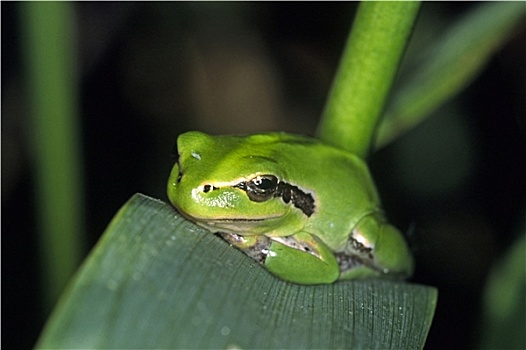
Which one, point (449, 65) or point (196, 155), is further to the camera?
point (449, 65)

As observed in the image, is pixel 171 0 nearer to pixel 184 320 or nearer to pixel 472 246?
pixel 472 246

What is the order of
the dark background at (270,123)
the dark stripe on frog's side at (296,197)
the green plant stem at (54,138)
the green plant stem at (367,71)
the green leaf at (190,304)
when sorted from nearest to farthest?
1. the green leaf at (190,304)
2. the green plant stem at (367,71)
3. the dark stripe on frog's side at (296,197)
4. the green plant stem at (54,138)
5. the dark background at (270,123)

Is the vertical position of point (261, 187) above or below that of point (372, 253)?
above

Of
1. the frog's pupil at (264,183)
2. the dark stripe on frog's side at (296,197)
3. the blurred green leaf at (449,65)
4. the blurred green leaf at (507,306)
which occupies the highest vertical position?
the blurred green leaf at (449,65)

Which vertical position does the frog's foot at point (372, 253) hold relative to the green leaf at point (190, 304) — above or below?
below

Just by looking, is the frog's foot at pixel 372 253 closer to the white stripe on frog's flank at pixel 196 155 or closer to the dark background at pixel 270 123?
the white stripe on frog's flank at pixel 196 155

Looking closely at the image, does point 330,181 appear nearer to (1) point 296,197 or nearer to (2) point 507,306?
(1) point 296,197

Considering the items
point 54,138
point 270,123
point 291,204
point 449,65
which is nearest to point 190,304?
point 291,204

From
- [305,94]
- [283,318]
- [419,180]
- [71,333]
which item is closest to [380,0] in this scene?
[283,318]

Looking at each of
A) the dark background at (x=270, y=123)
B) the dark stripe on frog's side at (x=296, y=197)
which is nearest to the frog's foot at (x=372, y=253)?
the dark stripe on frog's side at (x=296, y=197)
